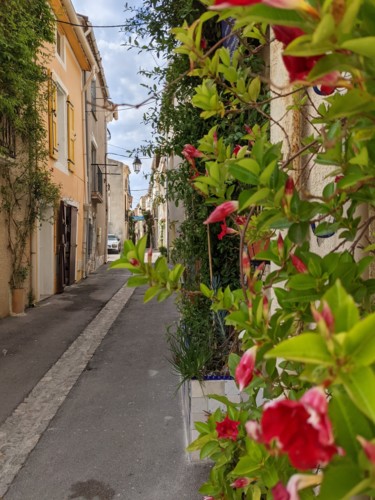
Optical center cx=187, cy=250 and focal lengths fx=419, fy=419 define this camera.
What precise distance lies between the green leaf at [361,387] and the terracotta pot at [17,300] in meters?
7.95

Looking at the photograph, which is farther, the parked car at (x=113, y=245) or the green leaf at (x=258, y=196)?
the parked car at (x=113, y=245)

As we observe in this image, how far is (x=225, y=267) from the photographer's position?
11.8 feet

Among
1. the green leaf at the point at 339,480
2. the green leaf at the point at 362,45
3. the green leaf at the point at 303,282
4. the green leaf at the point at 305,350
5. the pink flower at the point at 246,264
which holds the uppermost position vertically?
the green leaf at the point at 362,45

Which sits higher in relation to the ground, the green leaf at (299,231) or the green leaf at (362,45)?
the green leaf at (362,45)

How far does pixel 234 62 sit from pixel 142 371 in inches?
150

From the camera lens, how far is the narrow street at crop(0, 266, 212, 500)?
8.59 ft

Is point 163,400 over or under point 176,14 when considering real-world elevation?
under

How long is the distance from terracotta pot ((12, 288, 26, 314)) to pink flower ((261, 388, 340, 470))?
7.89m

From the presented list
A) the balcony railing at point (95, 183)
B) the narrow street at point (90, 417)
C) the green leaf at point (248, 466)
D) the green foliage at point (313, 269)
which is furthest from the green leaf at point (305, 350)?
the balcony railing at point (95, 183)

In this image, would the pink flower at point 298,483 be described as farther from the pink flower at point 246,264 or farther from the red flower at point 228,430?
the red flower at point 228,430

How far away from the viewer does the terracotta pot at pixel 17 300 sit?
767 centimetres

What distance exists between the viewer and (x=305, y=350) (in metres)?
0.47

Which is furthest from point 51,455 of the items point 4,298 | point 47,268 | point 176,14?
point 47,268

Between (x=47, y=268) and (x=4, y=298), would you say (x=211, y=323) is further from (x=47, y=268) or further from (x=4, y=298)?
(x=47, y=268)
